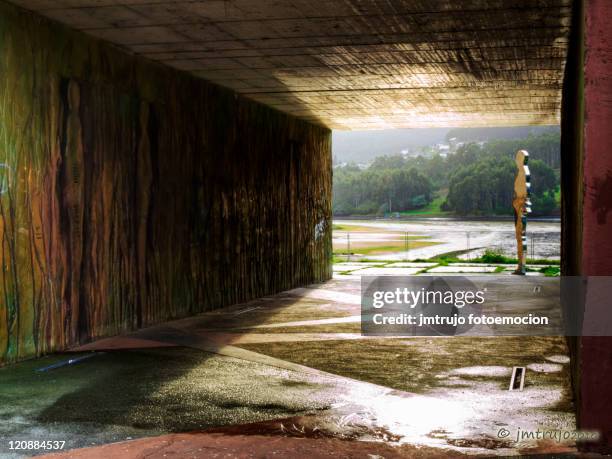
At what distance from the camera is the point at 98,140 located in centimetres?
972

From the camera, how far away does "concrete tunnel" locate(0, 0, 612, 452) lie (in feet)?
24.8

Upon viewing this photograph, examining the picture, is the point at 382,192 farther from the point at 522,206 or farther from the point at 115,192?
the point at 115,192

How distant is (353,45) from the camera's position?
10312mm

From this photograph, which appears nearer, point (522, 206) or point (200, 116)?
point (200, 116)

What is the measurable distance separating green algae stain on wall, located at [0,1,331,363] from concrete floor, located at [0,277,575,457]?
68 centimetres

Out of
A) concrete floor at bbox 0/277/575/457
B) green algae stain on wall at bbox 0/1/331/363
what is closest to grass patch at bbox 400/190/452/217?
green algae stain on wall at bbox 0/1/331/363

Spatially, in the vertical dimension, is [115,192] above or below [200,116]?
below

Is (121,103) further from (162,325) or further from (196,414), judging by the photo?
(196,414)

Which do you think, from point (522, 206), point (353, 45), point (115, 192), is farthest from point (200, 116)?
point (522, 206)

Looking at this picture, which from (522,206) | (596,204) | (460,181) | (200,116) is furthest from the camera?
(460,181)

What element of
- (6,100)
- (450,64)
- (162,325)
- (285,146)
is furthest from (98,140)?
(285,146)

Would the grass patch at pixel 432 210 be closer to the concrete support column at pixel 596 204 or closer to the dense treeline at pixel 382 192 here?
the dense treeline at pixel 382 192
